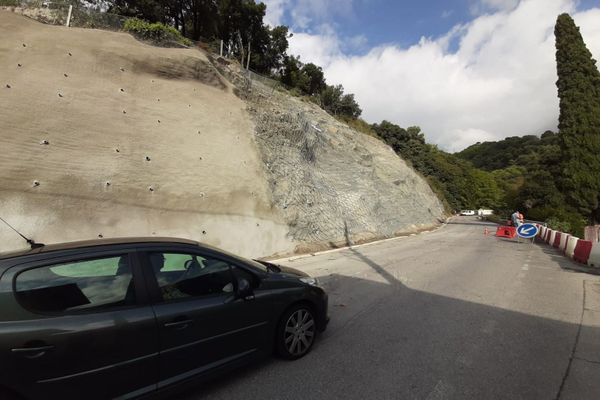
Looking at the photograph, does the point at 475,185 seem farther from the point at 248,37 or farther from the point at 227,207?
the point at 227,207

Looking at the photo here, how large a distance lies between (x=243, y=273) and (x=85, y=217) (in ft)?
27.1

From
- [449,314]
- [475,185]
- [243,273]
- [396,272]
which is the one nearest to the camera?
[243,273]

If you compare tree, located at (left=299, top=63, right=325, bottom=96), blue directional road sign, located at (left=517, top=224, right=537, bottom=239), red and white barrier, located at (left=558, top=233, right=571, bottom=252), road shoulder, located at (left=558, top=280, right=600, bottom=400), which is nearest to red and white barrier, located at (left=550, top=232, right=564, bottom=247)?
red and white barrier, located at (left=558, top=233, right=571, bottom=252)

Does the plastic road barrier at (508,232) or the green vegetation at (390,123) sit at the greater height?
the green vegetation at (390,123)

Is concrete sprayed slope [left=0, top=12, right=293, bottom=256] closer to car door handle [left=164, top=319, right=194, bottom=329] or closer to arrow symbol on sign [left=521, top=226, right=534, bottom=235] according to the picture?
car door handle [left=164, top=319, right=194, bottom=329]

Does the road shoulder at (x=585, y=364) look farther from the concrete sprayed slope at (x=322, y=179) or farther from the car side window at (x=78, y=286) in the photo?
the concrete sprayed slope at (x=322, y=179)

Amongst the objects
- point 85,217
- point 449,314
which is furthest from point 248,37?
point 449,314

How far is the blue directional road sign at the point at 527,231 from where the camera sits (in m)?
17.9

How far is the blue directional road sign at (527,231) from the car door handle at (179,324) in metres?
19.3

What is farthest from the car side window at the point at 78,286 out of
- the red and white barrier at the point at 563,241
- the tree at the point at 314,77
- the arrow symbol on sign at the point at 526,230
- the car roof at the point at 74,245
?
the tree at the point at 314,77

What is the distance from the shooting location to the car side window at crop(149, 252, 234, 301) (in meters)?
3.36

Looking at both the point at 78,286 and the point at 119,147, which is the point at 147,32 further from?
the point at 78,286

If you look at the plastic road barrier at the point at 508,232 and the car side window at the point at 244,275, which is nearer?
the car side window at the point at 244,275

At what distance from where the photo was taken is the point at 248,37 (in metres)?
34.0
